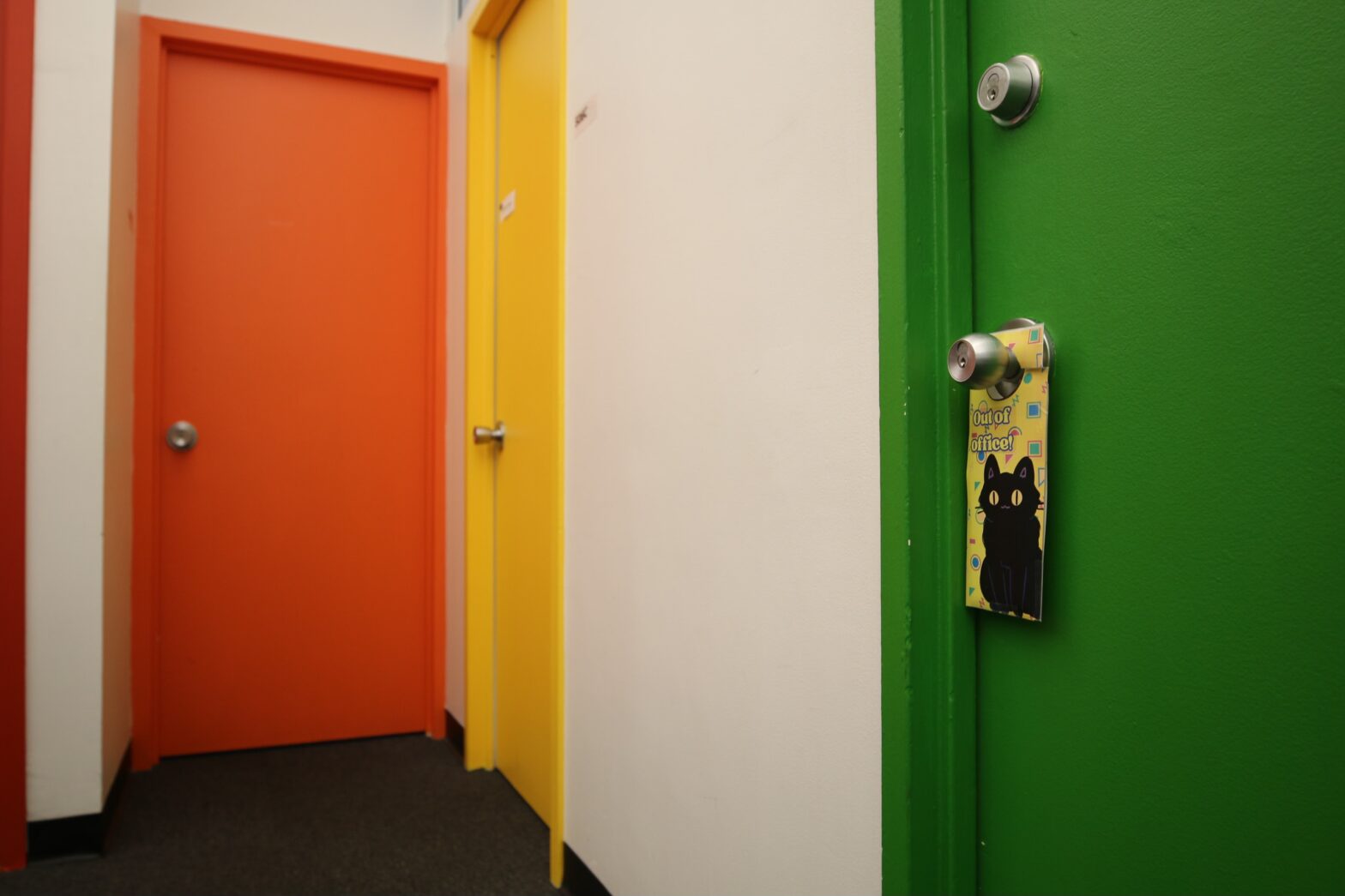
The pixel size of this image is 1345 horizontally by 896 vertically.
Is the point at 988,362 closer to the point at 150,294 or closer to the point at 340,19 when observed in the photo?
the point at 150,294

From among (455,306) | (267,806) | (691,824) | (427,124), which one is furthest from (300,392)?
(691,824)

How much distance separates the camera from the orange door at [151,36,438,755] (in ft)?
8.26

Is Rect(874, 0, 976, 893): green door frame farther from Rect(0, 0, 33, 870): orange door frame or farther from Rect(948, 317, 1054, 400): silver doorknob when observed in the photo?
Rect(0, 0, 33, 870): orange door frame

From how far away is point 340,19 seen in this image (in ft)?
8.72

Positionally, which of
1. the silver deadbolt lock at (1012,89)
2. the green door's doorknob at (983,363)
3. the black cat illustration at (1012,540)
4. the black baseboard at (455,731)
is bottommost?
the black baseboard at (455,731)

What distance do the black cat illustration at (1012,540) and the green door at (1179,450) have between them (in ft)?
0.06

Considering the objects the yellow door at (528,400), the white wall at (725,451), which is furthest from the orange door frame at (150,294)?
the white wall at (725,451)

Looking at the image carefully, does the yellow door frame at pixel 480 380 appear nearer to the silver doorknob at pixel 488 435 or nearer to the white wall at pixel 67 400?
the silver doorknob at pixel 488 435

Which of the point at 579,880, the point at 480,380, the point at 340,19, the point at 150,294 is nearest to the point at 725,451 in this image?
the point at 579,880

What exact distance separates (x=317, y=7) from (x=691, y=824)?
2.60 meters

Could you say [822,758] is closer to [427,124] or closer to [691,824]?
[691,824]

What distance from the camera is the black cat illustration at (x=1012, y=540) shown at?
69 centimetres

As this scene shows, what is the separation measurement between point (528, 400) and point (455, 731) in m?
1.11

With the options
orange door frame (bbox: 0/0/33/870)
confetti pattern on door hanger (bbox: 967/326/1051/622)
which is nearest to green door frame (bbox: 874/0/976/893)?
confetti pattern on door hanger (bbox: 967/326/1051/622)
